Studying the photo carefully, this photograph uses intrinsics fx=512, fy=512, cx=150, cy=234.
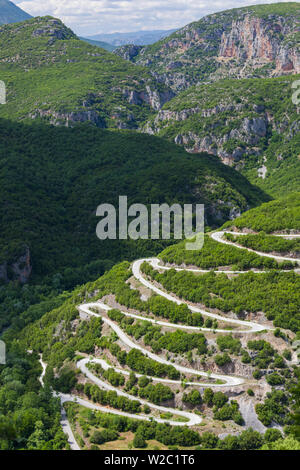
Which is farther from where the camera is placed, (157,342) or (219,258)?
(219,258)

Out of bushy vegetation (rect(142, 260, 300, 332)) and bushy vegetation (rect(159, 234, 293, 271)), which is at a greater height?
bushy vegetation (rect(159, 234, 293, 271))

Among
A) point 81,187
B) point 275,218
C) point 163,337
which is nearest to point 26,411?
point 163,337

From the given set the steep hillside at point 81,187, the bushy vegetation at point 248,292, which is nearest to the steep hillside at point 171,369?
the bushy vegetation at point 248,292

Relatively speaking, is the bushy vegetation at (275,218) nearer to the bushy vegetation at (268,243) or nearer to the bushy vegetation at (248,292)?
the bushy vegetation at (268,243)

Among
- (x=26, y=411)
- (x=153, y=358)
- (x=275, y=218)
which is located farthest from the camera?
(x=275, y=218)

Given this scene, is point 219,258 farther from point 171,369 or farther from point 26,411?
point 26,411

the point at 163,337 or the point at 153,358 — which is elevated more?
the point at 163,337

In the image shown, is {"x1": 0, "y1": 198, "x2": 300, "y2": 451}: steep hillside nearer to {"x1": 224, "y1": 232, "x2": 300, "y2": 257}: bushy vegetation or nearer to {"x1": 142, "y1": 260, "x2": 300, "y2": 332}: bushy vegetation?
{"x1": 142, "y1": 260, "x2": 300, "y2": 332}: bushy vegetation

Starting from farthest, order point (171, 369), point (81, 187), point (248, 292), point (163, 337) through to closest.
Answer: point (81, 187) < point (248, 292) < point (163, 337) < point (171, 369)

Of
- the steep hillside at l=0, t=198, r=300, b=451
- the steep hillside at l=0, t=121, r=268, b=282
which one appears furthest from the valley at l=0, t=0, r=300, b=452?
the steep hillside at l=0, t=121, r=268, b=282
